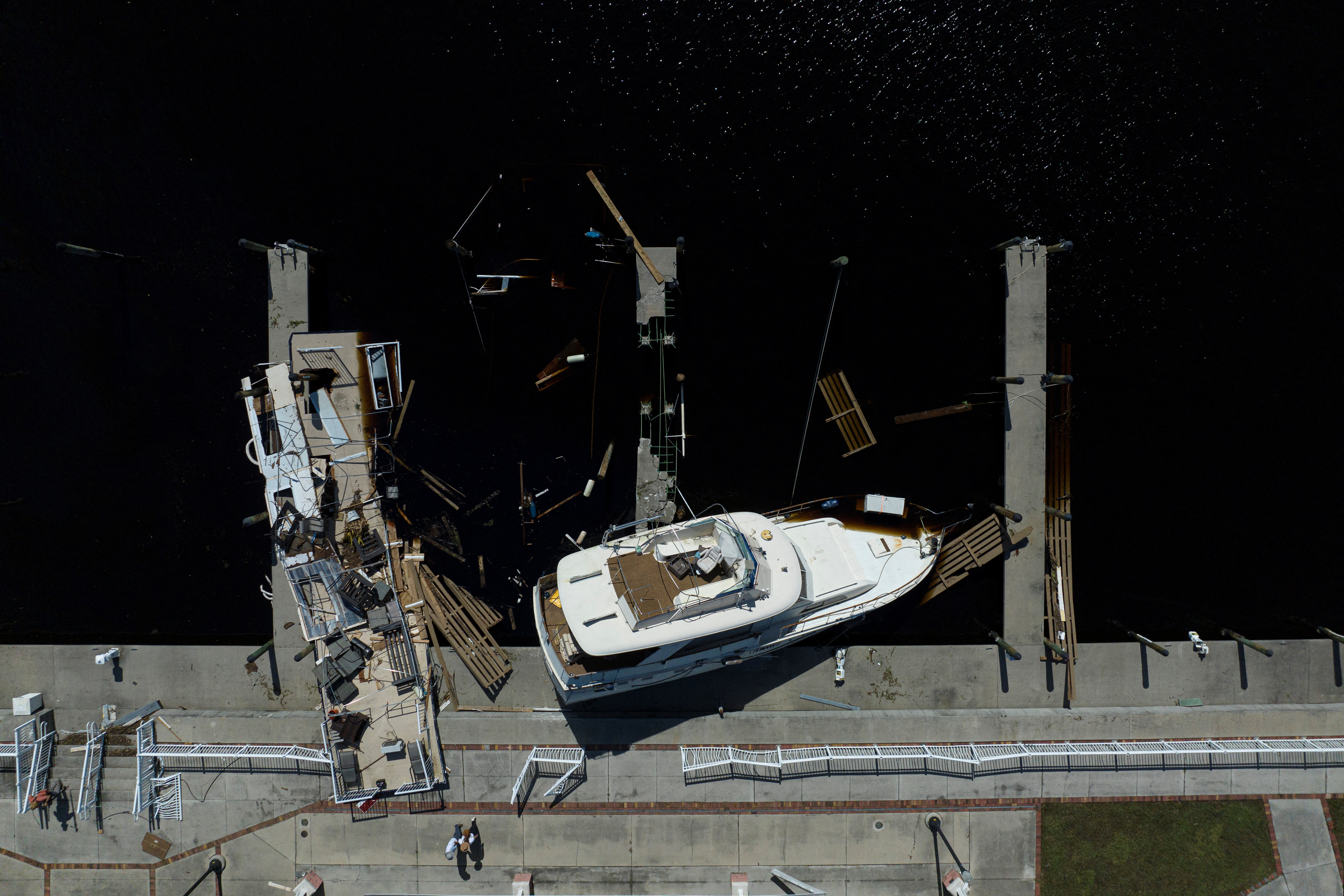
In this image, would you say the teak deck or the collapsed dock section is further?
the collapsed dock section

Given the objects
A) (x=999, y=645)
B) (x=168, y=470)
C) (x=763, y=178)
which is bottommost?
(x=999, y=645)

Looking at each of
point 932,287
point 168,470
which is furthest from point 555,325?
point 168,470

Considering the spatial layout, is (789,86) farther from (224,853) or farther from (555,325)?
(224,853)

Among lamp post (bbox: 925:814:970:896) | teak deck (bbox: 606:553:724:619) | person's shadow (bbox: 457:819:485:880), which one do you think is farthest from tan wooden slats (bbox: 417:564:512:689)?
lamp post (bbox: 925:814:970:896)

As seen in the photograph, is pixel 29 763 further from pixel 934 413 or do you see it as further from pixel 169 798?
pixel 934 413

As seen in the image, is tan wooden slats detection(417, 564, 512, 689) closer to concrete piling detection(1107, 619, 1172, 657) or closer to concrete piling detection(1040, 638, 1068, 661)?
concrete piling detection(1040, 638, 1068, 661)

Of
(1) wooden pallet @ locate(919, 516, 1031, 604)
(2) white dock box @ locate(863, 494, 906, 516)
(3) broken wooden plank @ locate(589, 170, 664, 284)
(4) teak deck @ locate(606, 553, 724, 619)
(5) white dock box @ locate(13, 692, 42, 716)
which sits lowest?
(5) white dock box @ locate(13, 692, 42, 716)

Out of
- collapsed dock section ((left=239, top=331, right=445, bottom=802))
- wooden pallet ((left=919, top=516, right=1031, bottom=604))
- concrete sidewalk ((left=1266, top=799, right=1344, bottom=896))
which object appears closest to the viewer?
concrete sidewalk ((left=1266, top=799, right=1344, bottom=896))

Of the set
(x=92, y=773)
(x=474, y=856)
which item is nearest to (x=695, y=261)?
(x=474, y=856)
